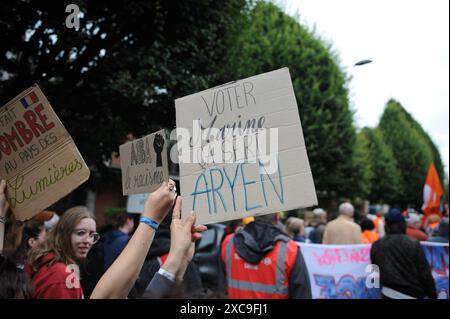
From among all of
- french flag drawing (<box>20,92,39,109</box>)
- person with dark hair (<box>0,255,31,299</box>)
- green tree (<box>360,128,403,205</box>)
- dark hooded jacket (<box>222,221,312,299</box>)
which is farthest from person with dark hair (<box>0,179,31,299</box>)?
green tree (<box>360,128,403,205</box>)

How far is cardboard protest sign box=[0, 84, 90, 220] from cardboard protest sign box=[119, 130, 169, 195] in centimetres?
27

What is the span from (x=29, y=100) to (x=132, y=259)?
0.97 meters

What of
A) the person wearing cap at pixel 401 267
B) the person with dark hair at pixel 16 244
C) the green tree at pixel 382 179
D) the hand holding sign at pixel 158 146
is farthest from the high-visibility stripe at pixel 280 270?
the green tree at pixel 382 179

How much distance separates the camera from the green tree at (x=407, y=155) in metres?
45.0

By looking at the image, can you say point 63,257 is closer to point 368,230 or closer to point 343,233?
point 343,233

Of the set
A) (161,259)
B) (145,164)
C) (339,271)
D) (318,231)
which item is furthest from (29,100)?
(318,231)

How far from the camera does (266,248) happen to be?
363cm

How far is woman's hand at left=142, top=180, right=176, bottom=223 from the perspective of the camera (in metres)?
1.84

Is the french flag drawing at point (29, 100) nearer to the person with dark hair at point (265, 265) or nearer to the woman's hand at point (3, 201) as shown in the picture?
the woman's hand at point (3, 201)

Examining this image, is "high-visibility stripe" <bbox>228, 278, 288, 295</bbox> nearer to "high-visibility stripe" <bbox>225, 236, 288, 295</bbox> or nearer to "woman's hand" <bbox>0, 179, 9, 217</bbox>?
"high-visibility stripe" <bbox>225, 236, 288, 295</bbox>

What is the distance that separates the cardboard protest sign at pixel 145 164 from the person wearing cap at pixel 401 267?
2.89m

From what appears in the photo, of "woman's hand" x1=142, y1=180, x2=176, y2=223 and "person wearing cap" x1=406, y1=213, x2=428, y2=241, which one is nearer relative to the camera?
"woman's hand" x1=142, y1=180, x2=176, y2=223
